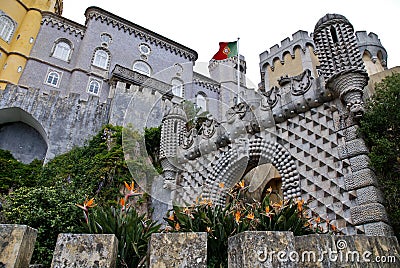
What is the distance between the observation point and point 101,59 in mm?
26375

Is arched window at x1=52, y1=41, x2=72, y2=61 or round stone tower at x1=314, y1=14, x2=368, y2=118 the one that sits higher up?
arched window at x1=52, y1=41, x2=72, y2=61

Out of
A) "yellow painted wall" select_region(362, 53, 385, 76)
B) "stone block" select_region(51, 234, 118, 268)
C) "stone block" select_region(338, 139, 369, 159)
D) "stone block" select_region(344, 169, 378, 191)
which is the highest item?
"yellow painted wall" select_region(362, 53, 385, 76)

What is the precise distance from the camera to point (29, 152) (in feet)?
64.7

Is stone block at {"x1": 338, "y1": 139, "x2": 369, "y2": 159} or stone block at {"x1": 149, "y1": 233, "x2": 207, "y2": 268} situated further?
stone block at {"x1": 338, "y1": 139, "x2": 369, "y2": 159}

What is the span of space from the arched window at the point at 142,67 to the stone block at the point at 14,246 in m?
26.1

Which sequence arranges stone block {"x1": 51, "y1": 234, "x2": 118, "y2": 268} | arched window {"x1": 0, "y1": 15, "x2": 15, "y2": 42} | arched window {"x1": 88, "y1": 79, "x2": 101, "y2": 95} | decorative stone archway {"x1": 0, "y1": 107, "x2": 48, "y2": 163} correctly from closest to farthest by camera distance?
1. stone block {"x1": 51, "y1": 234, "x2": 118, "y2": 268}
2. decorative stone archway {"x1": 0, "y1": 107, "x2": 48, "y2": 163}
3. arched window {"x1": 88, "y1": 79, "x2": 101, "y2": 95}
4. arched window {"x1": 0, "y1": 15, "x2": 15, "y2": 42}

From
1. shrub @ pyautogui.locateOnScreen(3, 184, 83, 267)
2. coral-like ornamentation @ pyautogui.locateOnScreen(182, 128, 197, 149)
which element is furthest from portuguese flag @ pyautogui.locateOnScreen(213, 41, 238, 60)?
shrub @ pyautogui.locateOnScreen(3, 184, 83, 267)

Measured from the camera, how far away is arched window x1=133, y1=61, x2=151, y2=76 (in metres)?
27.8

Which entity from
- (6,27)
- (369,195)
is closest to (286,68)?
(369,195)

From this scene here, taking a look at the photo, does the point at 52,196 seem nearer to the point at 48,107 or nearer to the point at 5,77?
the point at 48,107

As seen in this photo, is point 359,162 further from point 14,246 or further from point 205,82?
point 205,82

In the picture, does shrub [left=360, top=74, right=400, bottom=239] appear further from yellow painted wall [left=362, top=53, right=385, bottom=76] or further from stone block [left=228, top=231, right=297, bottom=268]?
yellow painted wall [left=362, top=53, right=385, bottom=76]

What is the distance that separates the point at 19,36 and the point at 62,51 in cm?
374

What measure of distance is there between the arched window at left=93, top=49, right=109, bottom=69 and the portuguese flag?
12020 mm
